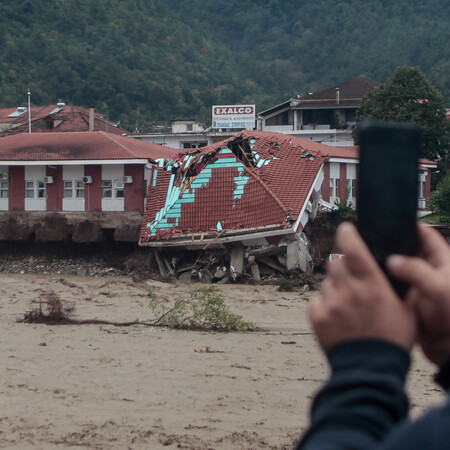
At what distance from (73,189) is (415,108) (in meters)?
21.1

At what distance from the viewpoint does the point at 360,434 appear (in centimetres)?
136

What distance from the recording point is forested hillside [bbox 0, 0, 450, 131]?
85312 millimetres

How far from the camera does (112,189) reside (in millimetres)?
31578

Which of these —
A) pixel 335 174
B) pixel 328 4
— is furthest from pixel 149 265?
pixel 328 4

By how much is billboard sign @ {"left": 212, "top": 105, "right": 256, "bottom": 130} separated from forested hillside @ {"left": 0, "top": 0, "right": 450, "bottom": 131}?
30.0 m

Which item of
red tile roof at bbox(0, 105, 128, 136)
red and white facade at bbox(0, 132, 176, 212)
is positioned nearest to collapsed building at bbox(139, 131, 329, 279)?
red and white facade at bbox(0, 132, 176, 212)

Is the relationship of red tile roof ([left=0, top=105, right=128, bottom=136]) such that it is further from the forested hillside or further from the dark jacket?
the dark jacket

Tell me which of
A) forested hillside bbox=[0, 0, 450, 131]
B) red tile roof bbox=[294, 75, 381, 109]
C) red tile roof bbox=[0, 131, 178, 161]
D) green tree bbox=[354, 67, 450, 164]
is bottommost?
red tile roof bbox=[0, 131, 178, 161]

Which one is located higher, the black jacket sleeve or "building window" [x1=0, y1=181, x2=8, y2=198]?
"building window" [x1=0, y1=181, x2=8, y2=198]

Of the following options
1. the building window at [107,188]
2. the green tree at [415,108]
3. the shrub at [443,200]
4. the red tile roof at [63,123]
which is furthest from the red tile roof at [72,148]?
the red tile roof at [63,123]

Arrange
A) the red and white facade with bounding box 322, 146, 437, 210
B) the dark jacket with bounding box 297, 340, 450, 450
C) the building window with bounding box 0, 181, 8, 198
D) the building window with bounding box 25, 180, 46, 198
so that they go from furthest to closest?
the building window with bounding box 0, 181, 8, 198 < the building window with bounding box 25, 180, 46, 198 < the red and white facade with bounding box 322, 146, 437, 210 < the dark jacket with bounding box 297, 340, 450, 450

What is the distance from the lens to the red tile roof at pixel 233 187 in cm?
Result: 2650

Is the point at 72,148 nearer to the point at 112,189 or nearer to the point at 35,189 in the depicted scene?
the point at 35,189

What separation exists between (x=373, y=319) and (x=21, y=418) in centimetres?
776
